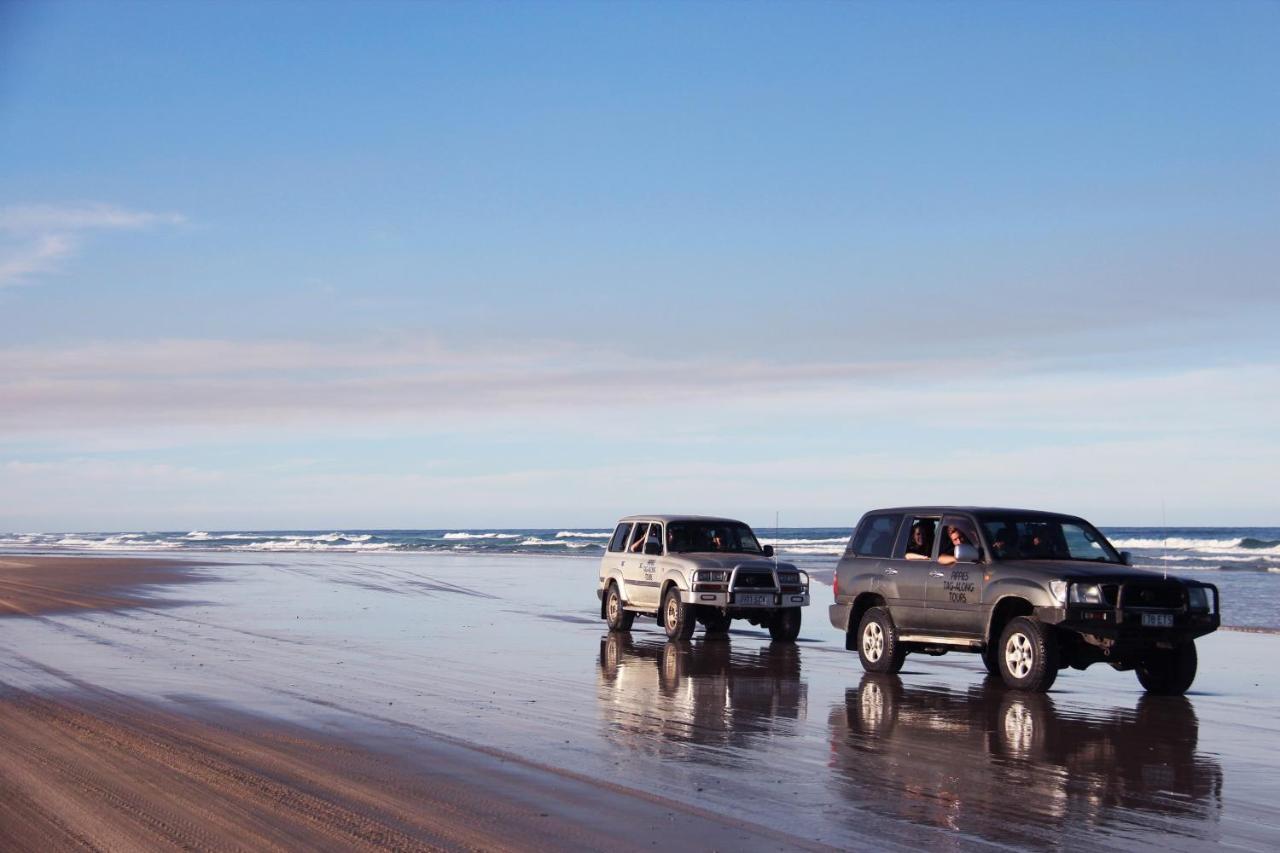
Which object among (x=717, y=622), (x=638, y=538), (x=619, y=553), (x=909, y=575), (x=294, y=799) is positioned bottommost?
(x=294, y=799)

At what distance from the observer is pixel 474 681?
15.0 metres

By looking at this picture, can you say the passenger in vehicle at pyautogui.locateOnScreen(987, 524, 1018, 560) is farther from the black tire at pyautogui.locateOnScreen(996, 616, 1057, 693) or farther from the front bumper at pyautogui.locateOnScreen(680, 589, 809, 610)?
the front bumper at pyautogui.locateOnScreen(680, 589, 809, 610)

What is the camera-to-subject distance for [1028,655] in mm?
14562

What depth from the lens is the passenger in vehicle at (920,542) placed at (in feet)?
53.9

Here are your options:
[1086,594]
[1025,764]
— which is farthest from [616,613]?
[1025,764]

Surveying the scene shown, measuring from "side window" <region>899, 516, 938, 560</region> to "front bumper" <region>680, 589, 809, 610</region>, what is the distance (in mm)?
4174

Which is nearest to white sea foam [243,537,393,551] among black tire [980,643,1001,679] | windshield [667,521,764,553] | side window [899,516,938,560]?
windshield [667,521,764,553]

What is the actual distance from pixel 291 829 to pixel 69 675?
881 cm

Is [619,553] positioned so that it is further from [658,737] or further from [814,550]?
[814,550]

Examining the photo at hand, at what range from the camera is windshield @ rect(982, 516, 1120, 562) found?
15.6 m

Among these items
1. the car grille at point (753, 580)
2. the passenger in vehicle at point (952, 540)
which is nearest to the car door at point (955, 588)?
the passenger in vehicle at point (952, 540)

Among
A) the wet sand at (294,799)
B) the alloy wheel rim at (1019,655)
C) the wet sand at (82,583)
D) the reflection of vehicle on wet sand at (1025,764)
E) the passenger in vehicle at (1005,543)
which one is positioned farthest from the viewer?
the wet sand at (82,583)

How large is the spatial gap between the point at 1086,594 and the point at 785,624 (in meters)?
7.39

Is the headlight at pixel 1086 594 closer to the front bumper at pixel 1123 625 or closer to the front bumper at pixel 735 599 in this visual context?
the front bumper at pixel 1123 625
